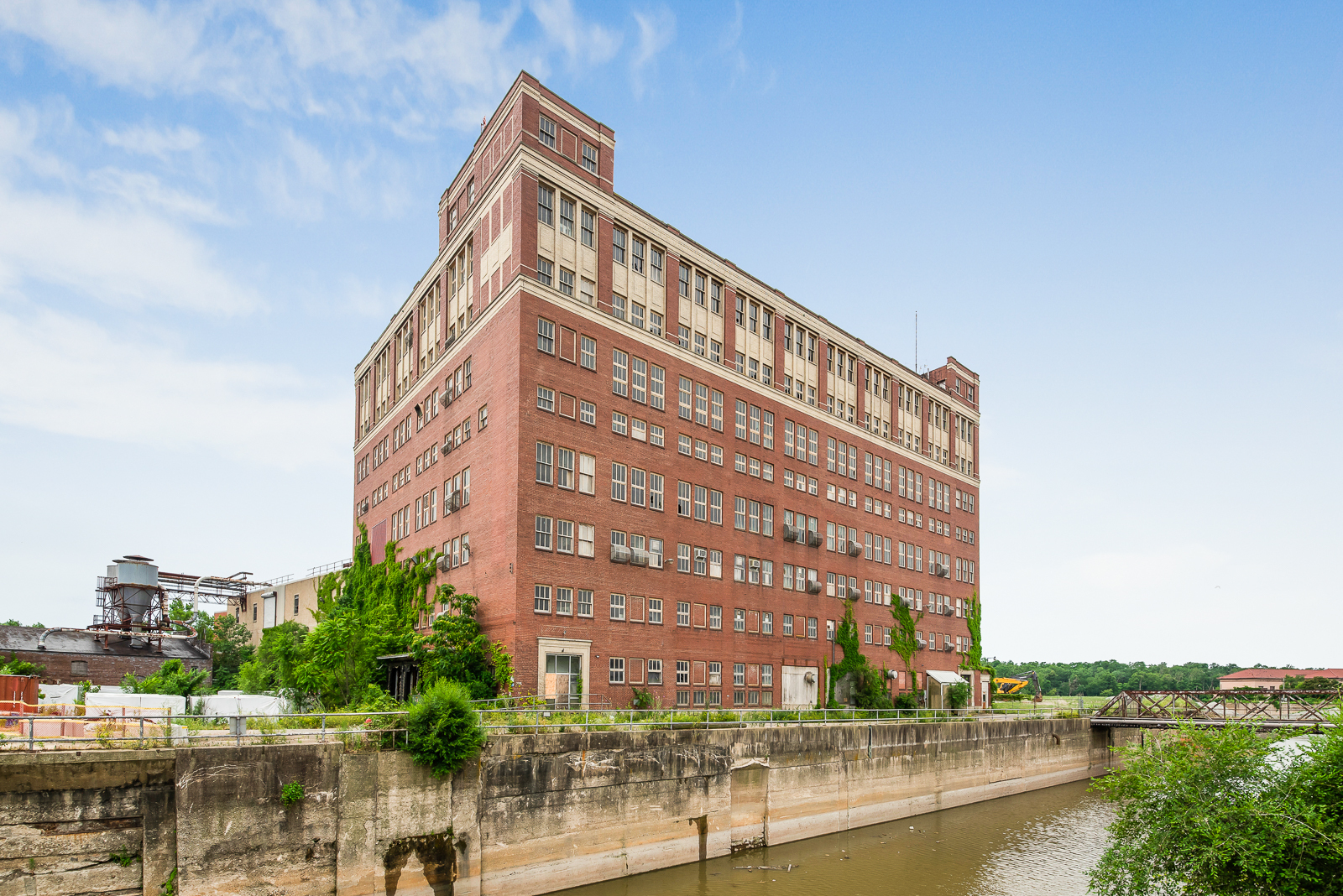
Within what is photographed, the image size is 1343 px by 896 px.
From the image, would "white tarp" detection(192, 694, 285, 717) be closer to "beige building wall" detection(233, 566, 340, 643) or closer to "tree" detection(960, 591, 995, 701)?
"beige building wall" detection(233, 566, 340, 643)

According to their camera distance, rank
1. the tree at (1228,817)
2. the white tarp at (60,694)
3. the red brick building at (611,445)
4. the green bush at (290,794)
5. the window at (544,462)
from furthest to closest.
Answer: the red brick building at (611,445) → the window at (544,462) → the white tarp at (60,694) → the green bush at (290,794) → the tree at (1228,817)

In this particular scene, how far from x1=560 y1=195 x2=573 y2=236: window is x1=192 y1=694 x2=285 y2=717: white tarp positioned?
2315cm

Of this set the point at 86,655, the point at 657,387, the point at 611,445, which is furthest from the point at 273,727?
the point at 86,655

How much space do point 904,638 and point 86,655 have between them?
64377 millimetres

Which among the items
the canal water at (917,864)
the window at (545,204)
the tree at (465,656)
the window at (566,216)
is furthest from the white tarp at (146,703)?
the window at (545,204)

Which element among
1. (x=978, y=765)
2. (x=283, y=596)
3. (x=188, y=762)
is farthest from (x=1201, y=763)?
(x=283, y=596)

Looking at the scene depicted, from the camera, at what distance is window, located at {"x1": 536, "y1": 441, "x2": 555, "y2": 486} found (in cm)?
4312

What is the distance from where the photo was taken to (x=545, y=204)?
45.9 m

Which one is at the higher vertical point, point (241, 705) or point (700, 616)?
point (700, 616)

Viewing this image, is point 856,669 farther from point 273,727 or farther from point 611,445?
point 273,727

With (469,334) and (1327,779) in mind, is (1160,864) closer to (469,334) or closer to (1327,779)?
(1327,779)

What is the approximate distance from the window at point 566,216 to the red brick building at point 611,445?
0.12m

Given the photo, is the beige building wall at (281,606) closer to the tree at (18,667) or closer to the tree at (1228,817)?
the tree at (18,667)

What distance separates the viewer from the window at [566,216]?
4666cm
